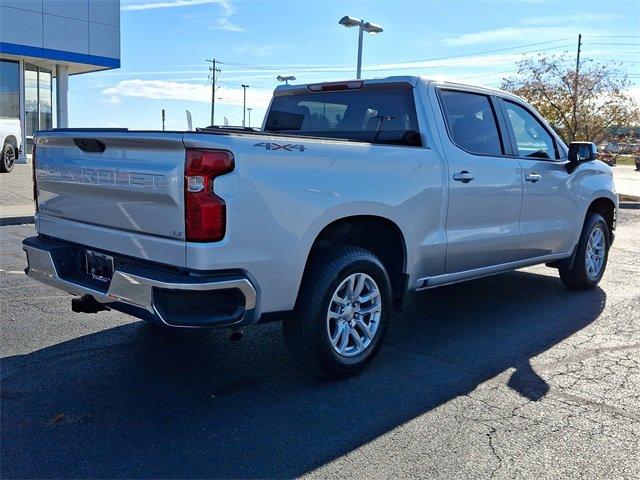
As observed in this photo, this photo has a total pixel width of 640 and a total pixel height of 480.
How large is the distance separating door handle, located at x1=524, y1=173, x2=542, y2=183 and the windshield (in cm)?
136

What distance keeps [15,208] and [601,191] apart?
1011 centimetres

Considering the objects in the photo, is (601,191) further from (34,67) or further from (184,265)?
(34,67)

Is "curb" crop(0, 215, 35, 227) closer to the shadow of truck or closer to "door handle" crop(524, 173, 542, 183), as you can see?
the shadow of truck

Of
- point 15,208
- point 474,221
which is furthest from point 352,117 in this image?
point 15,208

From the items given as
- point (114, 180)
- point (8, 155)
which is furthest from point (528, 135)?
point (8, 155)

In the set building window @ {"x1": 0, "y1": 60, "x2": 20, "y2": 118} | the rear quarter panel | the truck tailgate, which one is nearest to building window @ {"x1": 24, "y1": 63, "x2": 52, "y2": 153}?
building window @ {"x1": 0, "y1": 60, "x2": 20, "y2": 118}

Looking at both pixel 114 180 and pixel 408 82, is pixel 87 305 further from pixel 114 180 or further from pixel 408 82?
pixel 408 82

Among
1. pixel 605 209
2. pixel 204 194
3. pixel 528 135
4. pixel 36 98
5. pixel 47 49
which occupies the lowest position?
pixel 605 209

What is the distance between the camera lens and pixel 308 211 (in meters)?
3.69

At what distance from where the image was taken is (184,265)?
3332 mm

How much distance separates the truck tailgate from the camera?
335 cm

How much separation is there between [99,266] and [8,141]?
15910 mm

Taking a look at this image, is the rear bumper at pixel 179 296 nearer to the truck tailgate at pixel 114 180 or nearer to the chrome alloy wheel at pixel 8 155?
the truck tailgate at pixel 114 180

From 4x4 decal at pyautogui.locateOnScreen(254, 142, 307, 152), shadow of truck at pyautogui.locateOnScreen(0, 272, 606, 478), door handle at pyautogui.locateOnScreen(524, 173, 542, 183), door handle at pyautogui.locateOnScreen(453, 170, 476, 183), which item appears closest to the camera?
shadow of truck at pyautogui.locateOnScreen(0, 272, 606, 478)
